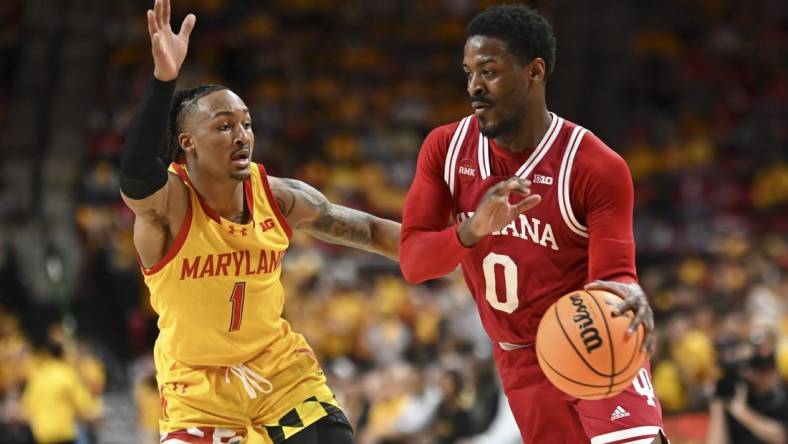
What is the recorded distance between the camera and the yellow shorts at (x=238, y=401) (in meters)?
4.66

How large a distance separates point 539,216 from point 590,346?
25.3 inches

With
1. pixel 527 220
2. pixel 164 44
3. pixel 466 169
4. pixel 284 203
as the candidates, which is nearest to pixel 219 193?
pixel 284 203

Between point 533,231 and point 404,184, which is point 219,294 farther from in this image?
point 404,184

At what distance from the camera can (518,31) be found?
436cm

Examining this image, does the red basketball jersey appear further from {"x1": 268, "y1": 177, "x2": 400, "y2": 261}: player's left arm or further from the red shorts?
{"x1": 268, "y1": 177, "x2": 400, "y2": 261}: player's left arm

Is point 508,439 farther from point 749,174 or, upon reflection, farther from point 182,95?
point 749,174

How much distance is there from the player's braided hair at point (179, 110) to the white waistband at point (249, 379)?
37.9 inches

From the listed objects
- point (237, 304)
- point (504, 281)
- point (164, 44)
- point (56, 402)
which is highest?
point (164, 44)

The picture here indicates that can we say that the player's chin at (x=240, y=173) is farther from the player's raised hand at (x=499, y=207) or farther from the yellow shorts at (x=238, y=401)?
the player's raised hand at (x=499, y=207)

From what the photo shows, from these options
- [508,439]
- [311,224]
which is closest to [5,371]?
[508,439]

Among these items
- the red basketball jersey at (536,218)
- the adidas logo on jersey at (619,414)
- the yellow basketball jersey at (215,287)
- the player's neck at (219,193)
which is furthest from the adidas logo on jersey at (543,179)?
the player's neck at (219,193)

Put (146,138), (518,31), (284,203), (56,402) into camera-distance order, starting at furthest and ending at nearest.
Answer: (56,402)
(284,203)
(518,31)
(146,138)

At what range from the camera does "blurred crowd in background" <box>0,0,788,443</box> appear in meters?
10.2

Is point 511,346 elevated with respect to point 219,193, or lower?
lower
